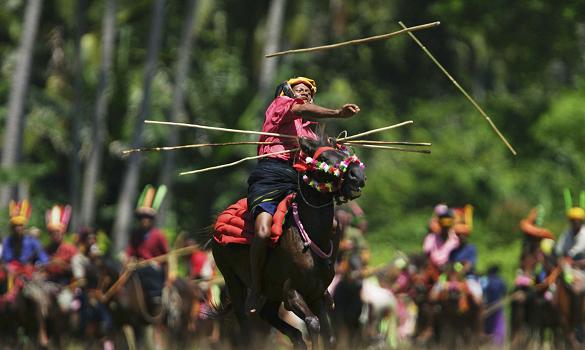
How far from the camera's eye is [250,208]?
13.0 m

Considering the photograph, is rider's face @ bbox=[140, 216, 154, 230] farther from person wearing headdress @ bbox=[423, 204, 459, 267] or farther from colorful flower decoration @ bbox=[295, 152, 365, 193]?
colorful flower decoration @ bbox=[295, 152, 365, 193]

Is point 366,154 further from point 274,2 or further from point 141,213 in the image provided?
point 141,213

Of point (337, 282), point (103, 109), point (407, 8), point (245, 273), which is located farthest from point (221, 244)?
point (407, 8)

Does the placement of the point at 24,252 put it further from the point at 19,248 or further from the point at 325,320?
the point at 325,320

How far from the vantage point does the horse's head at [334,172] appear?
1227 centimetres

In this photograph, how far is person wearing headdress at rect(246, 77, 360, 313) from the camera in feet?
41.7

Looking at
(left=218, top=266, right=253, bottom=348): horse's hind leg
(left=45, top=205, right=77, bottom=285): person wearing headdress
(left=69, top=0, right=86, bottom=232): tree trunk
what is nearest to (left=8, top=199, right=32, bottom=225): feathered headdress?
(left=45, top=205, right=77, bottom=285): person wearing headdress

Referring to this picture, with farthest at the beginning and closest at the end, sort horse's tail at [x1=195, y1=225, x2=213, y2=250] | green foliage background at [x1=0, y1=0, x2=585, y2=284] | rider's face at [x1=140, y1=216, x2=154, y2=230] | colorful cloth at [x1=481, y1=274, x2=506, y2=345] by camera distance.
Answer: green foliage background at [x1=0, y1=0, x2=585, y2=284], colorful cloth at [x1=481, y1=274, x2=506, y2=345], rider's face at [x1=140, y1=216, x2=154, y2=230], horse's tail at [x1=195, y1=225, x2=213, y2=250]

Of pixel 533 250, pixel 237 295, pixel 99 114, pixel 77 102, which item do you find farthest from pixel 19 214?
pixel 77 102

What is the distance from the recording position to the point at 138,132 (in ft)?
111

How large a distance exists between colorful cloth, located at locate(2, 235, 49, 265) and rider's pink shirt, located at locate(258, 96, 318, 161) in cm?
830

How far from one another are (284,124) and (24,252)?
28.3 feet

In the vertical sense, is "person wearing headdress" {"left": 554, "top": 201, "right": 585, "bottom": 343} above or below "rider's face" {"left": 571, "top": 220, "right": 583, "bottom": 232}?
below

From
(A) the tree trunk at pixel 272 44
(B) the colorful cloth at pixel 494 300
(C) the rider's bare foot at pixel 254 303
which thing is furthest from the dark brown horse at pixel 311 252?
(A) the tree trunk at pixel 272 44
